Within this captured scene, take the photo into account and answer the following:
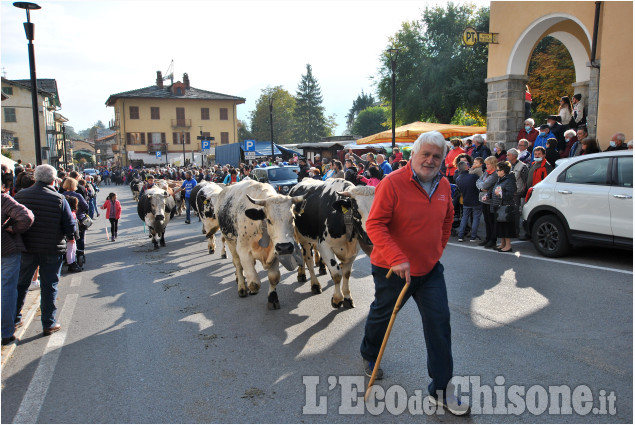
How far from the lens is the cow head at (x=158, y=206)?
37.8ft

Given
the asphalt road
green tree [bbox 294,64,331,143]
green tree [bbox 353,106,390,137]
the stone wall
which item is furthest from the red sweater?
green tree [bbox 294,64,331,143]

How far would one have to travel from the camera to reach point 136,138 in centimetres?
6397

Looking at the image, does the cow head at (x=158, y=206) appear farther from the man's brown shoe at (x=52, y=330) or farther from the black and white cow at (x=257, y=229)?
the man's brown shoe at (x=52, y=330)

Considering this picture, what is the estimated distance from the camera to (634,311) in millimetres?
5418

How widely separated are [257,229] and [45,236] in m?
2.64

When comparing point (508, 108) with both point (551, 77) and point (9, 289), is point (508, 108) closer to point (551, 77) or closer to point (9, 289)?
point (9, 289)

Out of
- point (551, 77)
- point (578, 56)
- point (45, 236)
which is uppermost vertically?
point (551, 77)

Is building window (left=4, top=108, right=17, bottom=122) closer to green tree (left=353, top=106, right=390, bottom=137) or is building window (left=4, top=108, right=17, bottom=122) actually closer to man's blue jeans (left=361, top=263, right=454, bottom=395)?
green tree (left=353, top=106, right=390, bottom=137)

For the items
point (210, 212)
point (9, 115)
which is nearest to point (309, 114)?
point (9, 115)

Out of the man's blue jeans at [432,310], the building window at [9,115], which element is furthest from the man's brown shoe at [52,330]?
the building window at [9,115]

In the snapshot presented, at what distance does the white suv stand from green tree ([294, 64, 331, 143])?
245 feet

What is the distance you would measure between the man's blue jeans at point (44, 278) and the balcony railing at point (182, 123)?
63.1 meters

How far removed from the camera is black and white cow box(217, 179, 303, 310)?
6125mm

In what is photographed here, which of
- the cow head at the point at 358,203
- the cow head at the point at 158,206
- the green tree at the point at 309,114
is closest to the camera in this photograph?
the cow head at the point at 358,203
